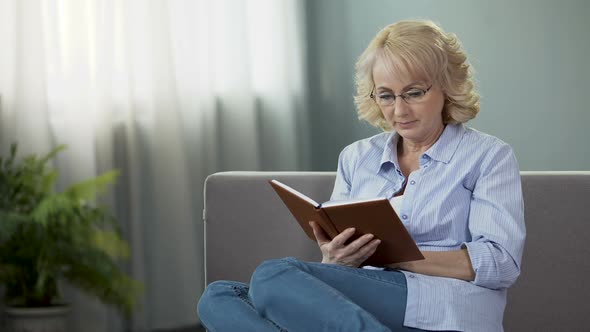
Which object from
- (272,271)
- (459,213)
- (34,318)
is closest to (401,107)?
(459,213)

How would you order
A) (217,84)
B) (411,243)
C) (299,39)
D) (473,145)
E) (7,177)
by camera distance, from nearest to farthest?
(411,243) → (473,145) → (7,177) → (217,84) → (299,39)

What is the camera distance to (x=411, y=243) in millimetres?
1773

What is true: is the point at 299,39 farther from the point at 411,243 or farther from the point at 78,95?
the point at 411,243

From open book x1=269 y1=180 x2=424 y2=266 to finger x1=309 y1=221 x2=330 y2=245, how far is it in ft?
0.04

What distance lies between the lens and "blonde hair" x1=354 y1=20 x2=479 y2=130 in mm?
1992

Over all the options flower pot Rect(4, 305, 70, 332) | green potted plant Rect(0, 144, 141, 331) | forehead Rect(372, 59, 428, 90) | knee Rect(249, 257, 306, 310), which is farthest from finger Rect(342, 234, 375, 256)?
flower pot Rect(4, 305, 70, 332)

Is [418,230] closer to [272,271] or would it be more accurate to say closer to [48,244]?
[272,271]

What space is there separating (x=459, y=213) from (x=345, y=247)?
264 mm

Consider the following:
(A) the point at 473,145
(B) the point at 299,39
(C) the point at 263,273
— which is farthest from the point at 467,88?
(B) the point at 299,39

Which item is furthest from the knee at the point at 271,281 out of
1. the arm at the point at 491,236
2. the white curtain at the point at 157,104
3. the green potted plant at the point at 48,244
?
the white curtain at the point at 157,104

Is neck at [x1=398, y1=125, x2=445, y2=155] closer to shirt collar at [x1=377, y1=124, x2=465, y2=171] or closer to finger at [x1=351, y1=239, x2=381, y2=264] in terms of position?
shirt collar at [x1=377, y1=124, x2=465, y2=171]

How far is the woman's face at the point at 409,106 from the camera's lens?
2.00m

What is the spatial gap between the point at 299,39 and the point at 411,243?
3.01 meters

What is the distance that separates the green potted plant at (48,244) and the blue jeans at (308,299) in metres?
1.57
